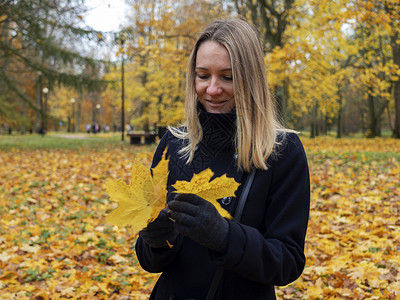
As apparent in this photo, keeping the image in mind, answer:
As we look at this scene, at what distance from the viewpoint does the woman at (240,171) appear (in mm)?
1230

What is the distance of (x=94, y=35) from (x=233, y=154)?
1447cm

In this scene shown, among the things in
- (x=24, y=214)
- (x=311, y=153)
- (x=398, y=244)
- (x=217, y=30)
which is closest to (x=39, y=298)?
(x=24, y=214)

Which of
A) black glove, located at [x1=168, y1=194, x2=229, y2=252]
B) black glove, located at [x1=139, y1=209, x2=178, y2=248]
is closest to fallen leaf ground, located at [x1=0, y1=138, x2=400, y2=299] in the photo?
black glove, located at [x1=139, y1=209, x2=178, y2=248]

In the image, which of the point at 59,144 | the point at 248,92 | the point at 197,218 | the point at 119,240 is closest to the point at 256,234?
the point at 197,218

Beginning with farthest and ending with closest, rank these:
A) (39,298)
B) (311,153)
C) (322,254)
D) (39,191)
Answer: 1. (311,153)
2. (39,191)
3. (322,254)
4. (39,298)

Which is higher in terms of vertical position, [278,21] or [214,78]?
[278,21]

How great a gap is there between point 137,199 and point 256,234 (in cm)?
40

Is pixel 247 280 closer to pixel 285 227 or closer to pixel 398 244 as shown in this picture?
pixel 285 227

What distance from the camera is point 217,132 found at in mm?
1366

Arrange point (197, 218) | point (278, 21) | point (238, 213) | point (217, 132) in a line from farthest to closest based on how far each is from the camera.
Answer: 1. point (278, 21)
2. point (217, 132)
3. point (238, 213)
4. point (197, 218)

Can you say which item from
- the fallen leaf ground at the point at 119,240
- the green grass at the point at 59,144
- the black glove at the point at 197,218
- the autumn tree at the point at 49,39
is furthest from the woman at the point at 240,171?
the green grass at the point at 59,144

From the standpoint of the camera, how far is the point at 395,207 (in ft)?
18.8

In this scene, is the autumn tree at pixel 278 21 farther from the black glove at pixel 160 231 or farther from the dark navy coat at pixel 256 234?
the black glove at pixel 160 231

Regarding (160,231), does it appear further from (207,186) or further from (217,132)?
(217,132)
